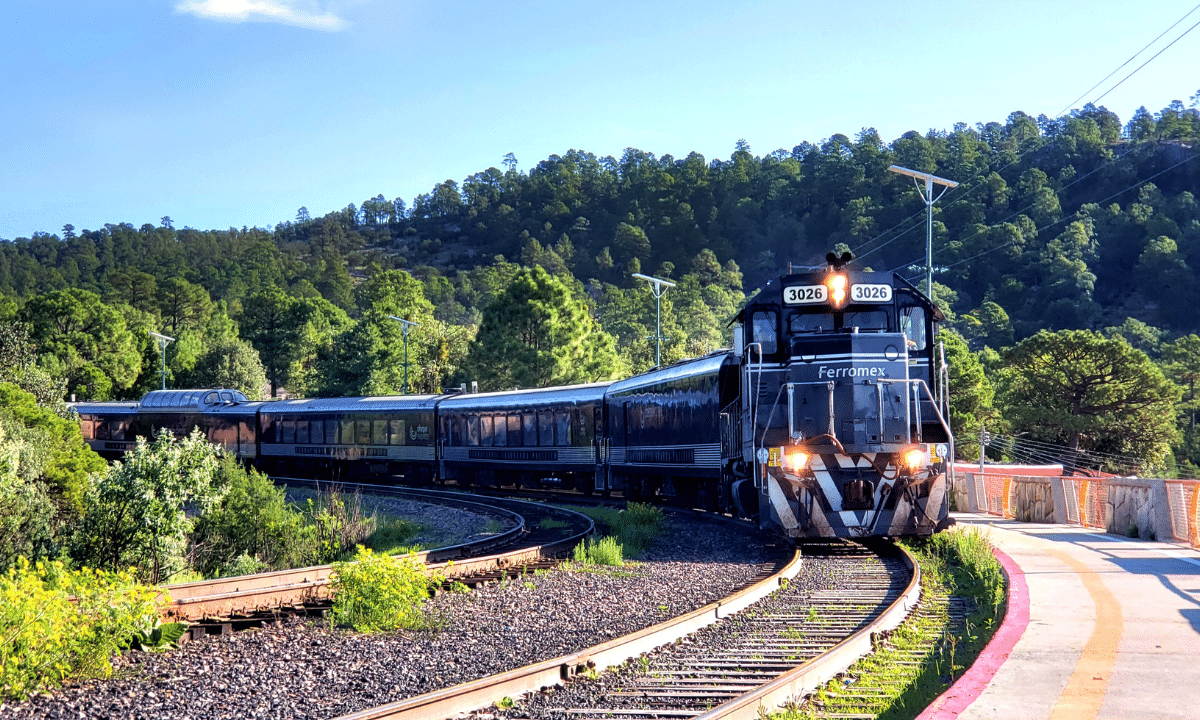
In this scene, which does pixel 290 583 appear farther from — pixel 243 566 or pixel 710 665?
pixel 710 665

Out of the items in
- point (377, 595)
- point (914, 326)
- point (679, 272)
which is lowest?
point (377, 595)

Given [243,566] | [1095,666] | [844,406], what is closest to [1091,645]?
[1095,666]

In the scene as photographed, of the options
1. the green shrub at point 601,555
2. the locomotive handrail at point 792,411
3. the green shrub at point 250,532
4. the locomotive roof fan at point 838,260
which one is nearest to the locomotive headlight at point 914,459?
the locomotive handrail at point 792,411

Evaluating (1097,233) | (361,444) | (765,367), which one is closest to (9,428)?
(361,444)

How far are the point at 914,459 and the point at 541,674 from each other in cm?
816

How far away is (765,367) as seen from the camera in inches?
585

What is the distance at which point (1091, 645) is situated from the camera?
801 cm

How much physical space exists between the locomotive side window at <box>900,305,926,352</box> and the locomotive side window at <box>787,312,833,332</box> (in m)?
1.03

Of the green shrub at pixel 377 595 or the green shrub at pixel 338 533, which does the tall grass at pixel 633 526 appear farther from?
the green shrub at pixel 377 595

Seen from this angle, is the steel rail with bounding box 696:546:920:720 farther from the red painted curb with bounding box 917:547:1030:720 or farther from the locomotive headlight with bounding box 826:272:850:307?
the locomotive headlight with bounding box 826:272:850:307

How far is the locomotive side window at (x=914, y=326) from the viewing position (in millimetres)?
14938

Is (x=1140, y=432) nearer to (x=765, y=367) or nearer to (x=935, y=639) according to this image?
(x=765, y=367)

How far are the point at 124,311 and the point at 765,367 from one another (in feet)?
323

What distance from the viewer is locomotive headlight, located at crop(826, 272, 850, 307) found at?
1484 centimetres
